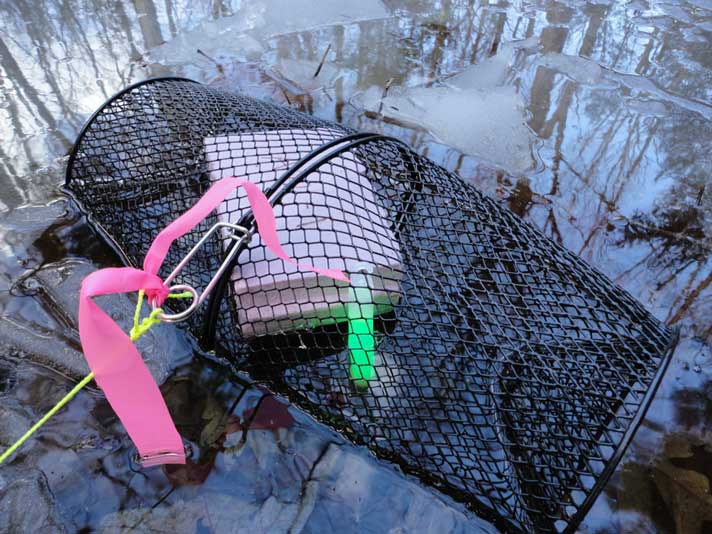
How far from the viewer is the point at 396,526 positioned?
2.84ft

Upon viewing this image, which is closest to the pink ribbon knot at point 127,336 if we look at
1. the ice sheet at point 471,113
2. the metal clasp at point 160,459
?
the metal clasp at point 160,459

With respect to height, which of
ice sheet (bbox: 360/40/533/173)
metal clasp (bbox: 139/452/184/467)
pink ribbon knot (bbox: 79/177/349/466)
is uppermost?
pink ribbon knot (bbox: 79/177/349/466)

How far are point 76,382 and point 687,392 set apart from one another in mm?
1291

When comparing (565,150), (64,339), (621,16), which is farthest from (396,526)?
(621,16)

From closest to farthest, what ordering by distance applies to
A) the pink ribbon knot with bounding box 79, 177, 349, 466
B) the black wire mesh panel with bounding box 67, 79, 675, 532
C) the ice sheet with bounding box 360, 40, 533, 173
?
the pink ribbon knot with bounding box 79, 177, 349, 466 < the black wire mesh panel with bounding box 67, 79, 675, 532 < the ice sheet with bounding box 360, 40, 533, 173

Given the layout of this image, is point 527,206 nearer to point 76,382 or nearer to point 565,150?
point 565,150

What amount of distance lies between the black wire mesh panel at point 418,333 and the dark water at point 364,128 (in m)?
0.09

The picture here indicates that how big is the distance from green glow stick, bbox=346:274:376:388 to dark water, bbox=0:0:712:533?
0.46ft

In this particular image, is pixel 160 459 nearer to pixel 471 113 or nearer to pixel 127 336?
pixel 127 336

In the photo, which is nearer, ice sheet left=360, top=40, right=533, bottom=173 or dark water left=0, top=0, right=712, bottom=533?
dark water left=0, top=0, right=712, bottom=533

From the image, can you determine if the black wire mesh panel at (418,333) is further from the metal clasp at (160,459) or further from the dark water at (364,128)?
the metal clasp at (160,459)

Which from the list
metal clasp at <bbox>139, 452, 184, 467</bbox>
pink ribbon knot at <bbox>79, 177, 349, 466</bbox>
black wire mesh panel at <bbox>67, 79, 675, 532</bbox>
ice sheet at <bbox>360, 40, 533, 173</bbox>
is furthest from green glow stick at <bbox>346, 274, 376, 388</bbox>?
ice sheet at <bbox>360, 40, 533, 173</bbox>

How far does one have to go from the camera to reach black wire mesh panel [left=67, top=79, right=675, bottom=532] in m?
0.82

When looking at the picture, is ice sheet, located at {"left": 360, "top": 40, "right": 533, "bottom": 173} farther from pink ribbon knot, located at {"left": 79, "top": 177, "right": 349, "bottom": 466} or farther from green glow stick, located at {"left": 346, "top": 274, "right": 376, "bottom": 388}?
pink ribbon knot, located at {"left": 79, "top": 177, "right": 349, "bottom": 466}
